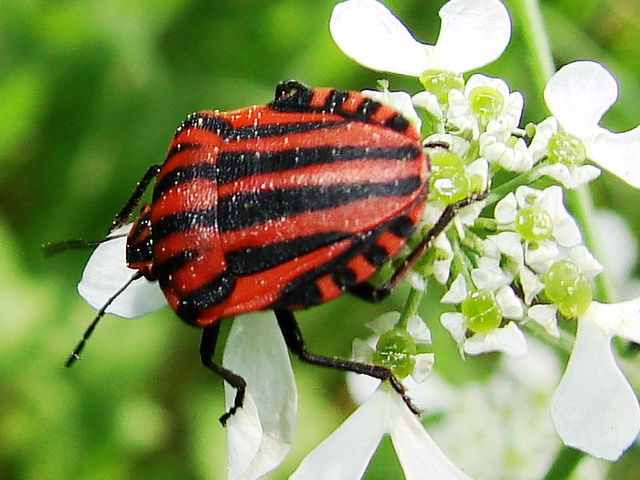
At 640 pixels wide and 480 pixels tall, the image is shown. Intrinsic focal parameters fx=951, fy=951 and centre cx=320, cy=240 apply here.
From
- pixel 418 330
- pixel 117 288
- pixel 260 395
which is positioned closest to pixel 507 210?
pixel 418 330

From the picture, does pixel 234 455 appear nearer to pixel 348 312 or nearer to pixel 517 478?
pixel 517 478

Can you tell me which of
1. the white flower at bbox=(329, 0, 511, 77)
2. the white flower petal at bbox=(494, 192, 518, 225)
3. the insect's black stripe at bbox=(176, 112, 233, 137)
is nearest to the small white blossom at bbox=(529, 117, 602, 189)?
the white flower petal at bbox=(494, 192, 518, 225)

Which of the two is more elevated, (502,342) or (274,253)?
(274,253)

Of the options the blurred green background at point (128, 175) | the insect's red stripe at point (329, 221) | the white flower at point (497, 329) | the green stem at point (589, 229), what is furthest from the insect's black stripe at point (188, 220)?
the blurred green background at point (128, 175)

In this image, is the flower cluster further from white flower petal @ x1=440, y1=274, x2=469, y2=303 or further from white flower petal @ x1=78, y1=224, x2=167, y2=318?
white flower petal @ x1=78, y1=224, x2=167, y2=318

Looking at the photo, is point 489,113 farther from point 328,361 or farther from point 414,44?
point 328,361

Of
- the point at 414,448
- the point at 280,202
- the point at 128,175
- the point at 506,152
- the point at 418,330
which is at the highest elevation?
the point at 280,202
